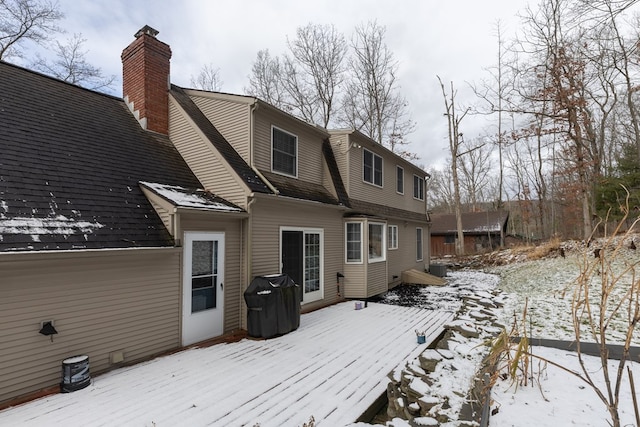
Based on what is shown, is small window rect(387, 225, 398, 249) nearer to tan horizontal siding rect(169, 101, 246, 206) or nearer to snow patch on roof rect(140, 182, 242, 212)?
tan horizontal siding rect(169, 101, 246, 206)

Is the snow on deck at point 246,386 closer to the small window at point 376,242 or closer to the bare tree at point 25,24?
the small window at point 376,242

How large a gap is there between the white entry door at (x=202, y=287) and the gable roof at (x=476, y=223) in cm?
2380

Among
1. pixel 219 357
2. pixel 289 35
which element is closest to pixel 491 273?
pixel 219 357

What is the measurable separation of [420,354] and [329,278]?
415cm

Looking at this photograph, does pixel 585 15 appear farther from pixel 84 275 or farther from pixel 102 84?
pixel 102 84

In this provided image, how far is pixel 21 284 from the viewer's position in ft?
13.1

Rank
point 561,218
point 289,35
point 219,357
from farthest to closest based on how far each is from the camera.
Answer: point 561,218 < point 289,35 < point 219,357

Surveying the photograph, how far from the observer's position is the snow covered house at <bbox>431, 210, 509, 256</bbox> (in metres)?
25.3

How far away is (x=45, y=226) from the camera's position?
4.27 meters

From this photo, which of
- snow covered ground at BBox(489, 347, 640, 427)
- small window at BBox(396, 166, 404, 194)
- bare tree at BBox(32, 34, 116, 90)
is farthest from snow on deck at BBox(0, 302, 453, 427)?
bare tree at BBox(32, 34, 116, 90)

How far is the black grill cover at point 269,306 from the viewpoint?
5.96 metres

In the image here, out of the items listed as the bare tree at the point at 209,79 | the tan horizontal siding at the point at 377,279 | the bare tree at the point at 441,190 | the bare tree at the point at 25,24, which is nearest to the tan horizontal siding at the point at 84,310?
the tan horizontal siding at the point at 377,279

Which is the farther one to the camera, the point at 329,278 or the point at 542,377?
the point at 329,278

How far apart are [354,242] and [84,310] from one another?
6.96 metres
